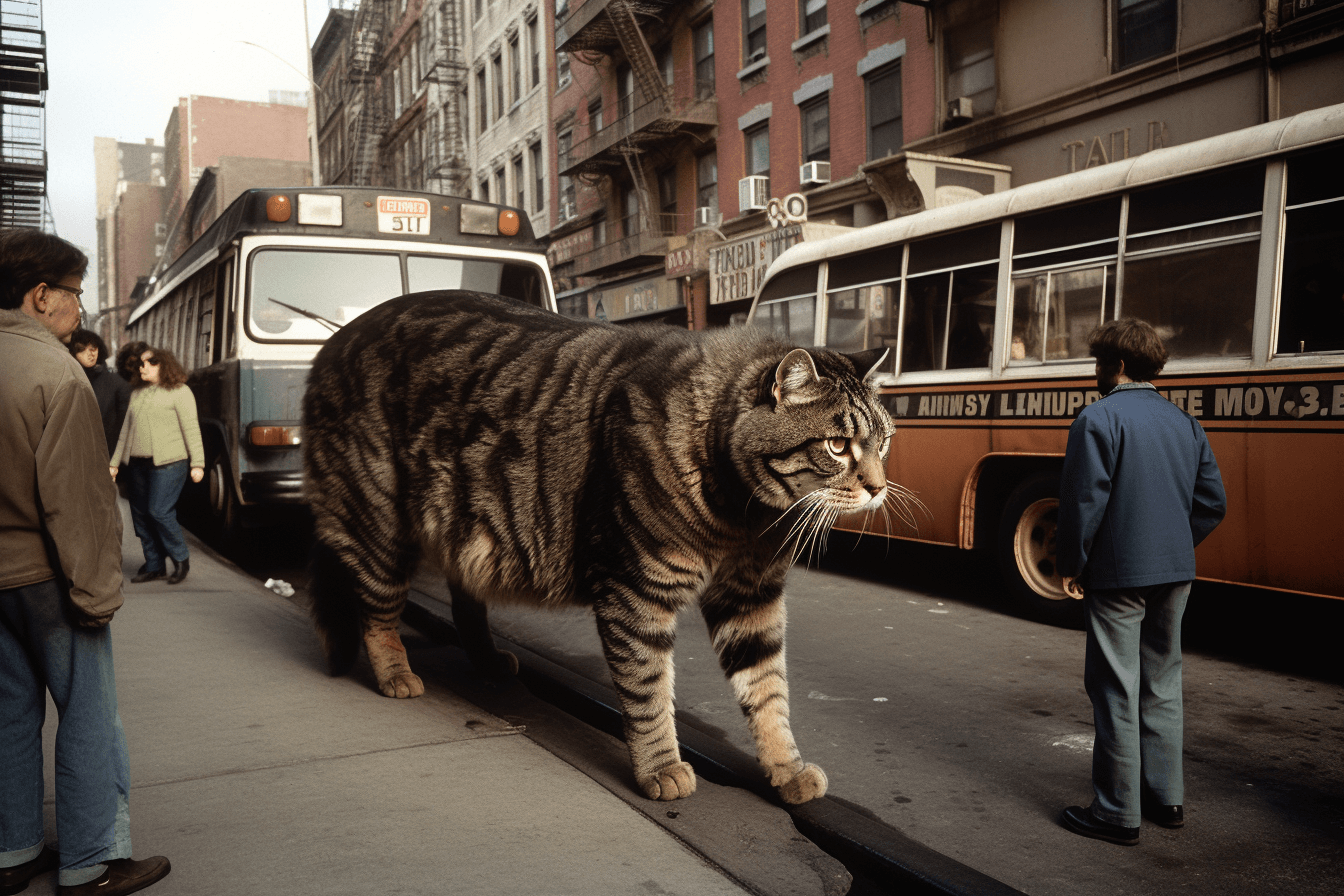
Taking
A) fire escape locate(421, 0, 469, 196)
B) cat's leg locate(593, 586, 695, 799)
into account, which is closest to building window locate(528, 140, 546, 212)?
fire escape locate(421, 0, 469, 196)

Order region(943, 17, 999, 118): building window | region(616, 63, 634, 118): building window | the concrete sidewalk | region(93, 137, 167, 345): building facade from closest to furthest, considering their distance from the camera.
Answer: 1. the concrete sidewalk
2. region(943, 17, 999, 118): building window
3. region(616, 63, 634, 118): building window
4. region(93, 137, 167, 345): building facade

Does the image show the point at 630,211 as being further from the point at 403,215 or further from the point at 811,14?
the point at 403,215

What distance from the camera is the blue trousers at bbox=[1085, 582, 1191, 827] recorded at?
3535mm

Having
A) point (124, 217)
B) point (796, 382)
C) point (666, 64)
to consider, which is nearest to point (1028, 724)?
point (796, 382)

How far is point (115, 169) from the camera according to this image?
142 metres

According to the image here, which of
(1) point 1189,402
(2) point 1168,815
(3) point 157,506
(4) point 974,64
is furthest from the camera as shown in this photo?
(4) point 974,64

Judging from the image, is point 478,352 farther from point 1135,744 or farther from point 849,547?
point 849,547

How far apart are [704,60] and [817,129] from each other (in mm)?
5165

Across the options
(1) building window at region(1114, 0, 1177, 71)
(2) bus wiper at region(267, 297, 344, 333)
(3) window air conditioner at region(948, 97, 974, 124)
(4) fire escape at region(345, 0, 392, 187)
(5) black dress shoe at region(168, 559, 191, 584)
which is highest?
(4) fire escape at region(345, 0, 392, 187)

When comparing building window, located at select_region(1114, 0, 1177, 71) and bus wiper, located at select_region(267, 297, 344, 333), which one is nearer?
bus wiper, located at select_region(267, 297, 344, 333)

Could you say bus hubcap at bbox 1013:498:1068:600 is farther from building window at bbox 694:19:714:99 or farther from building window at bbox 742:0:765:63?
building window at bbox 694:19:714:99

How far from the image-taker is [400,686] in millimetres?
4840

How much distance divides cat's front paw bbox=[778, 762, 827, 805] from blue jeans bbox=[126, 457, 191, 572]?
244 inches

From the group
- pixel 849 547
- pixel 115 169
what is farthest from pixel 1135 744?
pixel 115 169
